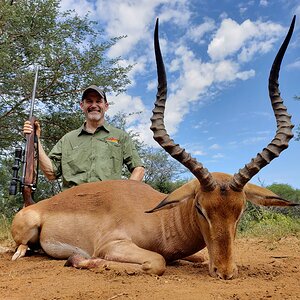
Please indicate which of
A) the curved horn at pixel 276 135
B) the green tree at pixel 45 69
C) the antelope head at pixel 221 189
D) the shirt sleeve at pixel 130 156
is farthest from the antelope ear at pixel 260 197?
the green tree at pixel 45 69

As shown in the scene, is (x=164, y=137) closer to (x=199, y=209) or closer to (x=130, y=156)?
(x=199, y=209)

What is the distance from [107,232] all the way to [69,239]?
2.04 feet

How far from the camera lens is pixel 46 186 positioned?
1839 cm

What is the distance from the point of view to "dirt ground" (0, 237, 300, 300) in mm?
3107

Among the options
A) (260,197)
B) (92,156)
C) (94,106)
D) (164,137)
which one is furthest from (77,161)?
(260,197)

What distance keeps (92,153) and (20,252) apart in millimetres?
1903

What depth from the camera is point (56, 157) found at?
6945 mm

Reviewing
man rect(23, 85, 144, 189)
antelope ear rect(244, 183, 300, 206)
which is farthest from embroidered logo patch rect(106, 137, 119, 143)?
antelope ear rect(244, 183, 300, 206)

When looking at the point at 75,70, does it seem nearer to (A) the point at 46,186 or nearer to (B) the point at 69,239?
(A) the point at 46,186

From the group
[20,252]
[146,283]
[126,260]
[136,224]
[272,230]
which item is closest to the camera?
[146,283]

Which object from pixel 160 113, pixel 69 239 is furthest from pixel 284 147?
pixel 69 239

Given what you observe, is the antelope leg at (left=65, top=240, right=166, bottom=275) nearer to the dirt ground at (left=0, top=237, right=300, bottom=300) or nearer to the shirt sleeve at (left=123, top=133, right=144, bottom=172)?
the dirt ground at (left=0, top=237, right=300, bottom=300)

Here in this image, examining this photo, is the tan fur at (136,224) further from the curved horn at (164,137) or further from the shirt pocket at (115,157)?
the shirt pocket at (115,157)

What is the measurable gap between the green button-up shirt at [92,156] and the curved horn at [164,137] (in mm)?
2510
